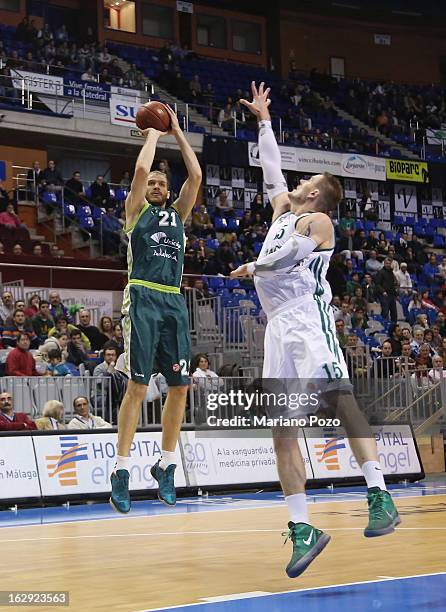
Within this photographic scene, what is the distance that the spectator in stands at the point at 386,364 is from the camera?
62.0 feet

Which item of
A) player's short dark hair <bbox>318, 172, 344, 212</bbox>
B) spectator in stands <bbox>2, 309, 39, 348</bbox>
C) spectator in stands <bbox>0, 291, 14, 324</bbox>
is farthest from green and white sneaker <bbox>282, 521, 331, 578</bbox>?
spectator in stands <bbox>0, 291, 14, 324</bbox>

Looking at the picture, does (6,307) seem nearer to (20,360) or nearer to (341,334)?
(20,360)

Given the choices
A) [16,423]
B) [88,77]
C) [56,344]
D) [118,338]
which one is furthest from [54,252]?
[16,423]

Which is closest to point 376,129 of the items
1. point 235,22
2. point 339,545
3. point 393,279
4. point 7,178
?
point 235,22

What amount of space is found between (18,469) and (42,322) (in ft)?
16.1

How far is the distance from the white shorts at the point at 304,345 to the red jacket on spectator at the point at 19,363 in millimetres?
9054

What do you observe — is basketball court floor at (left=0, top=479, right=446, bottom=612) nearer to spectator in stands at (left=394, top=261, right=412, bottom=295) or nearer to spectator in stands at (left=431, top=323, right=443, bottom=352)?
spectator in stands at (left=431, top=323, right=443, bottom=352)

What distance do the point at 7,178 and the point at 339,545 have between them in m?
20.1

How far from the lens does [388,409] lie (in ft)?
60.3

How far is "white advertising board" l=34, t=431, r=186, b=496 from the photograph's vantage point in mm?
12773

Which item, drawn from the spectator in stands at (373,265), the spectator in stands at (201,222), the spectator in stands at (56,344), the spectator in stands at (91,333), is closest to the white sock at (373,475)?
the spectator in stands at (56,344)

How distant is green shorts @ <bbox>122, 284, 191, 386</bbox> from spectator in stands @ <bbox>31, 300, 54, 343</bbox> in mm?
9793

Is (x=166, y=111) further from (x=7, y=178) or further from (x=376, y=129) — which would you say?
(x=376, y=129)

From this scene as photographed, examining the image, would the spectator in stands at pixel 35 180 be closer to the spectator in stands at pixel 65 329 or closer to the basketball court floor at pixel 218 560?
the spectator in stands at pixel 65 329
